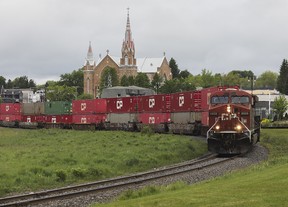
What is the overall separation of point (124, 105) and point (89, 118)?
1017 cm

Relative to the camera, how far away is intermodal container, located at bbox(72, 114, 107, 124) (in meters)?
64.4

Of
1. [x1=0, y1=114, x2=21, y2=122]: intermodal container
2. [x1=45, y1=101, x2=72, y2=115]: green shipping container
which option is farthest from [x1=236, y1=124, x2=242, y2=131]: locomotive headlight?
[x1=0, y1=114, x2=21, y2=122]: intermodal container

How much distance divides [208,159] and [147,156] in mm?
3559

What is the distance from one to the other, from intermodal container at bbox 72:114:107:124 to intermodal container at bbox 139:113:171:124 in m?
9.79

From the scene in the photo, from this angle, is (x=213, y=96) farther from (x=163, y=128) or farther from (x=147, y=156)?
(x=163, y=128)

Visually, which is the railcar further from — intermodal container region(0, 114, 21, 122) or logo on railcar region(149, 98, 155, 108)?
intermodal container region(0, 114, 21, 122)

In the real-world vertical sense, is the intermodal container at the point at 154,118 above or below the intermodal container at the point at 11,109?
below

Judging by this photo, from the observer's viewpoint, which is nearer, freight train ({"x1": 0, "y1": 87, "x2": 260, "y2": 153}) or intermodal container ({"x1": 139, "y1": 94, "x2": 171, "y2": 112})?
freight train ({"x1": 0, "y1": 87, "x2": 260, "y2": 153})

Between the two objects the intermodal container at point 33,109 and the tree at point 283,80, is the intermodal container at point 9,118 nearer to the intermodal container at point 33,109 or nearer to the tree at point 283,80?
the intermodal container at point 33,109

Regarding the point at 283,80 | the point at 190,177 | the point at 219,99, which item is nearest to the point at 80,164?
the point at 190,177

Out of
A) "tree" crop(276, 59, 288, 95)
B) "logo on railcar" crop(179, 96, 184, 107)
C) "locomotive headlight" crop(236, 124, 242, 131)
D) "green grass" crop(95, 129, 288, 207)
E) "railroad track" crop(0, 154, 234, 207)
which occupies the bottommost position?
"railroad track" crop(0, 154, 234, 207)

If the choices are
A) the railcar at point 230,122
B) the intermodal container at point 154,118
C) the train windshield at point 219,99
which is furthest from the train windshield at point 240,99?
the intermodal container at point 154,118

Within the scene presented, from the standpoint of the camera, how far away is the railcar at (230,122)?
30328mm

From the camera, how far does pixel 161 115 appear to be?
168 feet
